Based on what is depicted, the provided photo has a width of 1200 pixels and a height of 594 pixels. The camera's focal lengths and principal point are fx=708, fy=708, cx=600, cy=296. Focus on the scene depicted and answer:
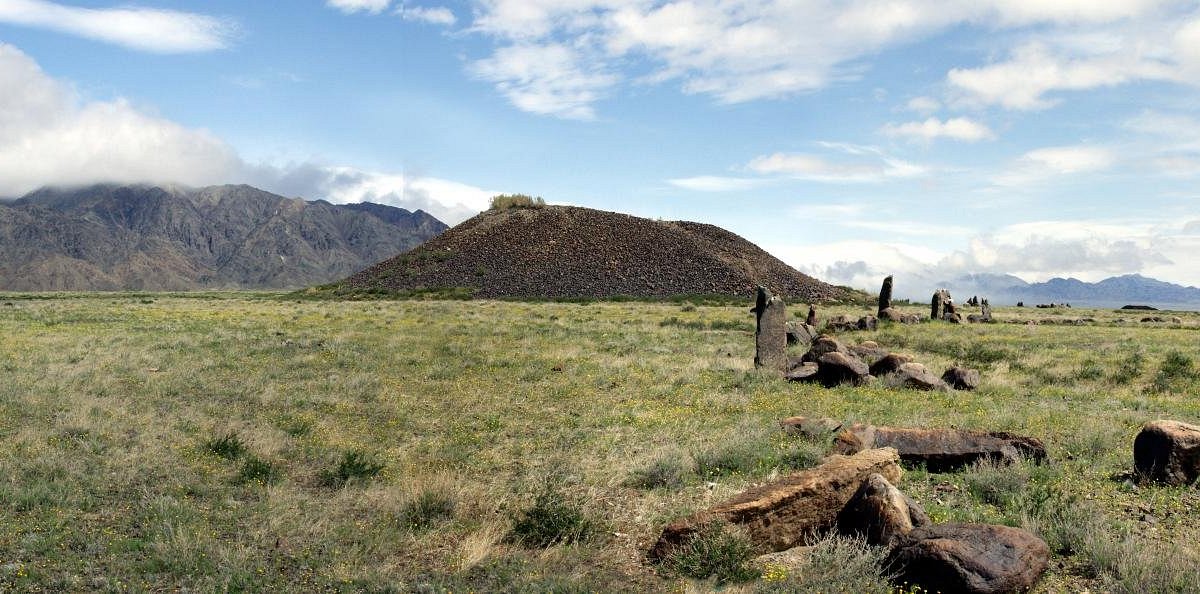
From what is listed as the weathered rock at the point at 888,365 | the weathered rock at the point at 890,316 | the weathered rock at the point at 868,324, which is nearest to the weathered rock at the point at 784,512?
the weathered rock at the point at 888,365

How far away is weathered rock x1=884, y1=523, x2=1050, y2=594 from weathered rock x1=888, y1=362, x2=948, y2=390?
407 inches

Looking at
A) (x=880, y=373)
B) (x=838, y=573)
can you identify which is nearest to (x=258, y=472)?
(x=838, y=573)

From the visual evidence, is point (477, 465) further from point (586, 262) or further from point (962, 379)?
point (586, 262)

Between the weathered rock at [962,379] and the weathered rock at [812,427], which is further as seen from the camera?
the weathered rock at [962,379]

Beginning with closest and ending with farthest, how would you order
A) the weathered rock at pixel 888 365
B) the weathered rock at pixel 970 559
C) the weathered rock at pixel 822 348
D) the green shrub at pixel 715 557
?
the weathered rock at pixel 970 559 → the green shrub at pixel 715 557 → the weathered rock at pixel 888 365 → the weathered rock at pixel 822 348

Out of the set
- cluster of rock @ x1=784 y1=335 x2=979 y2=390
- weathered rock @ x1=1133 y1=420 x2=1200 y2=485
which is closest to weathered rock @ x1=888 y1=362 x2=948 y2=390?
cluster of rock @ x1=784 y1=335 x2=979 y2=390

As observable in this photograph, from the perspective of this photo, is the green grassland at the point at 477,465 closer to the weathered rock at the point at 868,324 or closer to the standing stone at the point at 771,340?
the standing stone at the point at 771,340

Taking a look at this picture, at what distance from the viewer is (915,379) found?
16359mm

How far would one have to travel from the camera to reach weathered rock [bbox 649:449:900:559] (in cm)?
729

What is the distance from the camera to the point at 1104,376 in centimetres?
1867

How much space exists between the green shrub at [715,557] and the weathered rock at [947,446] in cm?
336

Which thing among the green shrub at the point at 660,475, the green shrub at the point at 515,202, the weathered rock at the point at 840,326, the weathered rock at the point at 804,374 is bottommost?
the green shrub at the point at 660,475

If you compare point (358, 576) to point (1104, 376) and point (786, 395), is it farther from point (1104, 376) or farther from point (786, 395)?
point (1104, 376)

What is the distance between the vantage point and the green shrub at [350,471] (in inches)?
391
